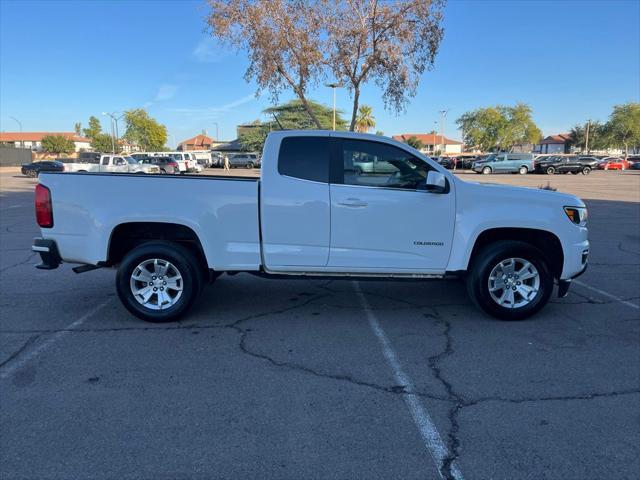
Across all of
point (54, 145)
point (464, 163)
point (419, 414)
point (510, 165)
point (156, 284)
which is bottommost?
point (419, 414)

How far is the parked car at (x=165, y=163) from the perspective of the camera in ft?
130

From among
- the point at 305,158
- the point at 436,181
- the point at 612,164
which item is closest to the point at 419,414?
the point at 436,181

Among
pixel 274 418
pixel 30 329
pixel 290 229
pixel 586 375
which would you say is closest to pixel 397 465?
pixel 274 418

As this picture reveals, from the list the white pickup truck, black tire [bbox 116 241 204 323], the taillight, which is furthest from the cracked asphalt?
the taillight

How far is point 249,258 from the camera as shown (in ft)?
16.3

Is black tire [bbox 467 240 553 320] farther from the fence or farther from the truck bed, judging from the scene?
the fence

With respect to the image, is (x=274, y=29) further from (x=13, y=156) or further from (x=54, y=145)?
(x=54, y=145)

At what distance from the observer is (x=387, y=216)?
193 inches

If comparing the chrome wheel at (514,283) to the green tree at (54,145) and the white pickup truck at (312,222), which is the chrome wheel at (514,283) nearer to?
the white pickup truck at (312,222)

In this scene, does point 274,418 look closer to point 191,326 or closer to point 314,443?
point 314,443

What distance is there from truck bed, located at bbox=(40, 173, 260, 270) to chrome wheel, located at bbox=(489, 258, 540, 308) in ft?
8.42

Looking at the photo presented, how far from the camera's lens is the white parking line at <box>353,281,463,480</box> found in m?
2.86

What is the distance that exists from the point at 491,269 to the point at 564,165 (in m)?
48.6

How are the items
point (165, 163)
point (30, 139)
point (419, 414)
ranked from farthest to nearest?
point (30, 139) → point (165, 163) → point (419, 414)
